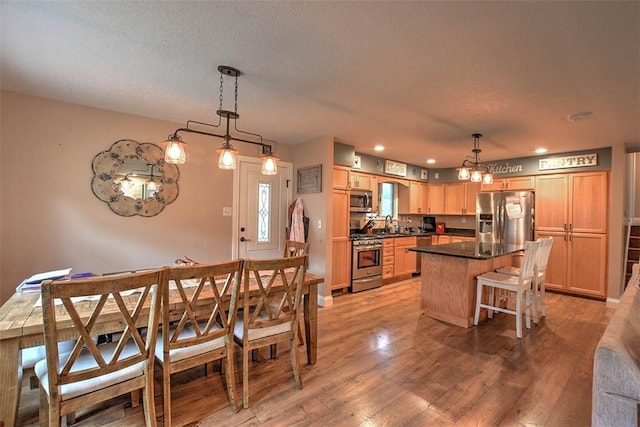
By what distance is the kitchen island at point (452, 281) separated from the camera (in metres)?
3.43

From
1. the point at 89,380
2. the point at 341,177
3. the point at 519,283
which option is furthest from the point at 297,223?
the point at 89,380

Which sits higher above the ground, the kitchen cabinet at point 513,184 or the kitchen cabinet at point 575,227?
the kitchen cabinet at point 513,184

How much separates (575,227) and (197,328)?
5.73m

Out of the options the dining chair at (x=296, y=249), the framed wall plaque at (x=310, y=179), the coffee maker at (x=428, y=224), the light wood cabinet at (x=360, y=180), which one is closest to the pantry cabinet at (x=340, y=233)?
the framed wall plaque at (x=310, y=179)

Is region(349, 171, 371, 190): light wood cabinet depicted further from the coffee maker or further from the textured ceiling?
the coffee maker

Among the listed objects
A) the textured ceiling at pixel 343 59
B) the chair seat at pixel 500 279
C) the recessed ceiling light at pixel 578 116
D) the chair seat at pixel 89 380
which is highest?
the textured ceiling at pixel 343 59

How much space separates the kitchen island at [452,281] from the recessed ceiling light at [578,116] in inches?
63.8

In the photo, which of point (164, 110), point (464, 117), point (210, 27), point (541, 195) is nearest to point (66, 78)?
point (164, 110)

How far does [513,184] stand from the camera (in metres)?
5.46

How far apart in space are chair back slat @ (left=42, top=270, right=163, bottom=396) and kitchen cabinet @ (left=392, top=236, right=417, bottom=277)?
466cm

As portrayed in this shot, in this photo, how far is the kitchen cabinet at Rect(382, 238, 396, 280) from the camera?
5.42 m

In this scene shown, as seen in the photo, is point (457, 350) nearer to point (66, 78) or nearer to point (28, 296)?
point (28, 296)

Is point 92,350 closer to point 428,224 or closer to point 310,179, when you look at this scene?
point 310,179

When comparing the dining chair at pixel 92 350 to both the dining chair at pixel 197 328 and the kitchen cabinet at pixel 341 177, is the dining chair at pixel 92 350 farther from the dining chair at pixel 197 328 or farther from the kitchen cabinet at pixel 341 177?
the kitchen cabinet at pixel 341 177
